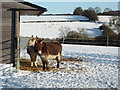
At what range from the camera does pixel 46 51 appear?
873cm

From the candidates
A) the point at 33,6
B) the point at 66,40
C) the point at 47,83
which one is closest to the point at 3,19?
the point at 33,6

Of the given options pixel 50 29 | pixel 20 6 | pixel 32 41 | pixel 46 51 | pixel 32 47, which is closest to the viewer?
pixel 46 51

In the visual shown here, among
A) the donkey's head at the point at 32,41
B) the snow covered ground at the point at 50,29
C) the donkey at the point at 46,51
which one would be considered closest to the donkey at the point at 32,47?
the donkey's head at the point at 32,41

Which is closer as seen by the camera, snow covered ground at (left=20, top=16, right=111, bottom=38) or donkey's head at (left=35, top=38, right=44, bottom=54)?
donkey's head at (left=35, top=38, right=44, bottom=54)

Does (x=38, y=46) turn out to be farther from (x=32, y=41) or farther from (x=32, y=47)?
(x=32, y=47)

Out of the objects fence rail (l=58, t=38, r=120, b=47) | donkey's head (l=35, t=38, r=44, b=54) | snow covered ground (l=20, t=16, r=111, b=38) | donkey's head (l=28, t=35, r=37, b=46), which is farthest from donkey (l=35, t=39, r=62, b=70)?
snow covered ground (l=20, t=16, r=111, b=38)

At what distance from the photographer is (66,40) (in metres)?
28.2

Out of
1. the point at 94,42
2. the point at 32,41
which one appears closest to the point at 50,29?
the point at 94,42

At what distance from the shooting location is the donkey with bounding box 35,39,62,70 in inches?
337

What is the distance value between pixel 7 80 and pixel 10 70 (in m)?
1.65

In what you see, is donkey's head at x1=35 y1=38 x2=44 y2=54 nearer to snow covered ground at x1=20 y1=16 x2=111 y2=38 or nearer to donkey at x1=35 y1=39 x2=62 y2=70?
donkey at x1=35 y1=39 x2=62 y2=70

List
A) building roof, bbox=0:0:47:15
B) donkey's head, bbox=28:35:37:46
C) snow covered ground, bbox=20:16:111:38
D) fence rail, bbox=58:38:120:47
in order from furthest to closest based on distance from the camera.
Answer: snow covered ground, bbox=20:16:111:38
fence rail, bbox=58:38:120:47
building roof, bbox=0:0:47:15
donkey's head, bbox=28:35:37:46

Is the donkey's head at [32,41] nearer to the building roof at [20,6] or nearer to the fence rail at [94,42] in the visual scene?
the building roof at [20,6]

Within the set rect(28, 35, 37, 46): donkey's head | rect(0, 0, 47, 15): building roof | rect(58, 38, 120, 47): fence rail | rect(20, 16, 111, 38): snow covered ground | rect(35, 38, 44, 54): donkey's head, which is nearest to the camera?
rect(35, 38, 44, 54): donkey's head
